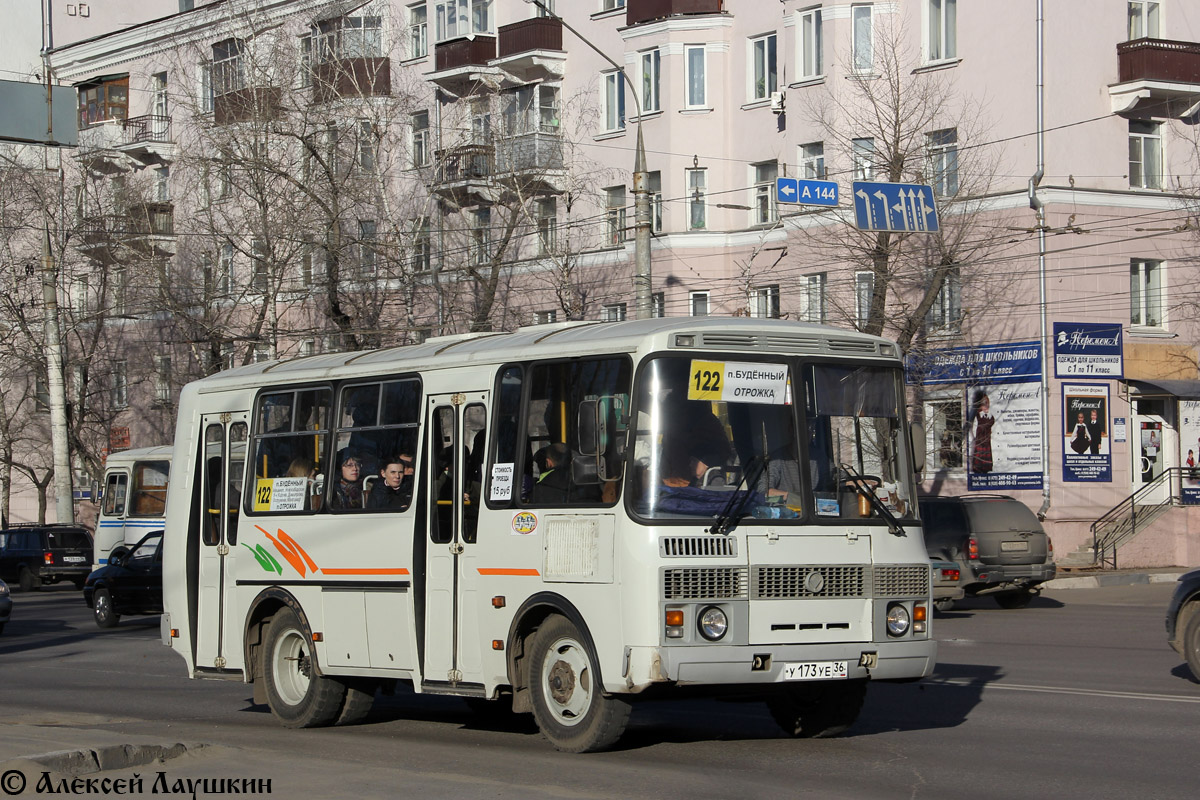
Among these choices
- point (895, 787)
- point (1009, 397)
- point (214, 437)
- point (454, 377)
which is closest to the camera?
point (895, 787)

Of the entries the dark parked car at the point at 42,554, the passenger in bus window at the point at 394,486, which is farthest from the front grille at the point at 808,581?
the dark parked car at the point at 42,554

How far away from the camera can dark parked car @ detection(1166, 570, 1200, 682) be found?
14.2 metres

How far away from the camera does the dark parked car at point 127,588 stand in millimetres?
26641

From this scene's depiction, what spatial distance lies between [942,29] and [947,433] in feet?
31.7

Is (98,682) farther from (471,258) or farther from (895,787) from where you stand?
(471,258)

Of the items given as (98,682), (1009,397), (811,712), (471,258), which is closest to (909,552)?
(811,712)

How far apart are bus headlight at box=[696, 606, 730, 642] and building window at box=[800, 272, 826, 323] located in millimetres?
27209

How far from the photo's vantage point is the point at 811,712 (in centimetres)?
1133

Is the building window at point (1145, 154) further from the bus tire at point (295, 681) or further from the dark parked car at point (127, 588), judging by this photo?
the bus tire at point (295, 681)

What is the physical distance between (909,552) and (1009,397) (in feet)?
89.7

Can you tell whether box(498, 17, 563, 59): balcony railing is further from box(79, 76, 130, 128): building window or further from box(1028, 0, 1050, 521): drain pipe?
box(79, 76, 130, 128): building window

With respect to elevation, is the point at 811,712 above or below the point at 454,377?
below

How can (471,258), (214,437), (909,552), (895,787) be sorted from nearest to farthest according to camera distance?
1. (895,787)
2. (909,552)
3. (214,437)
4. (471,258)

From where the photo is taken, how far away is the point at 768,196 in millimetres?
42500
